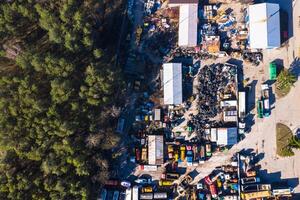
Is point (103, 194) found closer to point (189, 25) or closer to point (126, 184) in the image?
point (126, 184)

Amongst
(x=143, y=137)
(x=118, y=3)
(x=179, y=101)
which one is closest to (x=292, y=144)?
(x=179, y=101)

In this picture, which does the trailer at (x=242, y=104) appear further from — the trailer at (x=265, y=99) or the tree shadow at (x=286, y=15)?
the tree shadow at (x=286, y=15)

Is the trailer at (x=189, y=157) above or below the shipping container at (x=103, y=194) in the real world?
above

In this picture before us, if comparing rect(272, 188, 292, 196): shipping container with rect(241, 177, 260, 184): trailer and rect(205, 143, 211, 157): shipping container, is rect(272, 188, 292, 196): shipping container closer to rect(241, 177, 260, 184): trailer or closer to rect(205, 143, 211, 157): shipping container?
rect(241, 177, 260, 184): trailer

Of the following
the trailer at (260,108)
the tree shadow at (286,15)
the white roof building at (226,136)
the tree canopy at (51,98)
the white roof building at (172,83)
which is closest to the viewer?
the tree canopy at (51,98)

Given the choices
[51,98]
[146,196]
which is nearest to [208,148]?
[146,196]

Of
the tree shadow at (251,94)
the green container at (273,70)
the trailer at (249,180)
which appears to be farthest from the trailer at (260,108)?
the trailer at (249,180)
